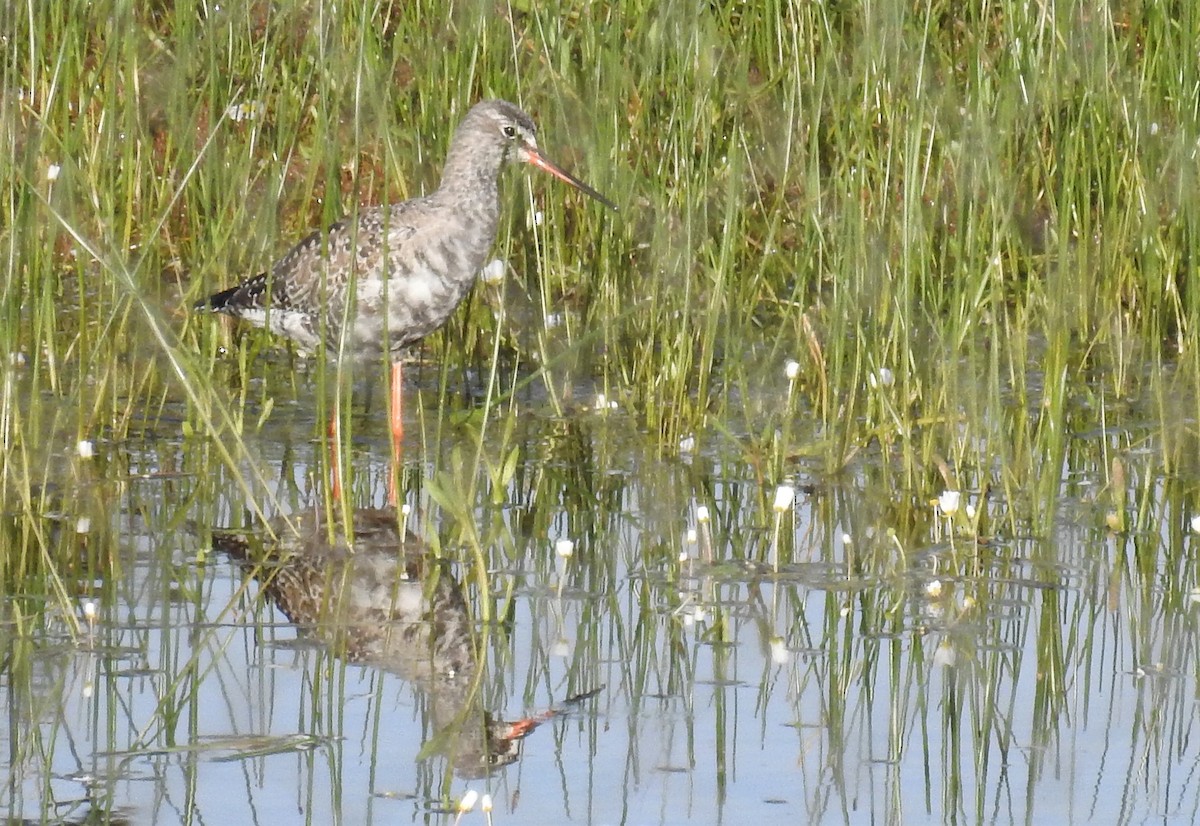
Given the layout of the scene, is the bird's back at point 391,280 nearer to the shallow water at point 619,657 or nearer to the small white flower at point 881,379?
the shallow water at point 619,657

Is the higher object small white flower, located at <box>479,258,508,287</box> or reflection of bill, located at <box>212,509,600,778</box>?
small white flower, located at <box>479,258,508,287</box>

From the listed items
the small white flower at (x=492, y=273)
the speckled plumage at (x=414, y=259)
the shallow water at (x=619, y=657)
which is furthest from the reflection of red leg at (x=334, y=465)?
the small white flower at (x=492, y=273)

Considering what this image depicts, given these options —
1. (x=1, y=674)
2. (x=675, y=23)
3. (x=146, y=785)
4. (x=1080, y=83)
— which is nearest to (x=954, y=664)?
(x=146, y=785)

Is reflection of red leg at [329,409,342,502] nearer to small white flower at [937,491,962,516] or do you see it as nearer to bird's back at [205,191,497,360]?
bird's back at [205,191,497,360]

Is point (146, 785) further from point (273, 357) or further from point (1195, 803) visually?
point (273, 357)

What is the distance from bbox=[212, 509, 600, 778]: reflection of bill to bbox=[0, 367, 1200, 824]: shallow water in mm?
10

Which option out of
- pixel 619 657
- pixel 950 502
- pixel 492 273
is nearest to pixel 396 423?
pixel 492 273

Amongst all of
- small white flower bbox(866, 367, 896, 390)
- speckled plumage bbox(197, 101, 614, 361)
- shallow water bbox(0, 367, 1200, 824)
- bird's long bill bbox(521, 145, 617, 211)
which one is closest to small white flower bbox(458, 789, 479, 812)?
shallow water bbox(0, 367, 1200, 824)

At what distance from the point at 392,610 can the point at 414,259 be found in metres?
2.05

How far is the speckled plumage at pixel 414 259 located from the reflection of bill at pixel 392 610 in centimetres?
110

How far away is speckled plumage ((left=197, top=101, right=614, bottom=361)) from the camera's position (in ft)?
21.5

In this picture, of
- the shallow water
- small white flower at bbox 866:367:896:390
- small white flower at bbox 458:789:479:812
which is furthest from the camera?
small white flower at bbox 866:367:896:390

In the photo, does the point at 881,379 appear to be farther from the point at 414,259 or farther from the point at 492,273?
the point at 492,273

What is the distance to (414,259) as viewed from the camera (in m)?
6.54
